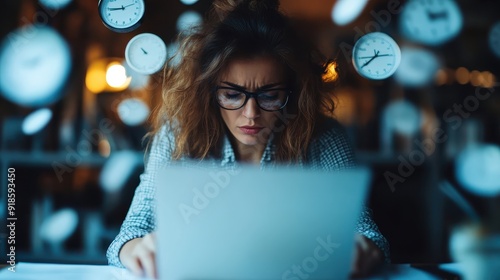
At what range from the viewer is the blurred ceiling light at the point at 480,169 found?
6.02ft

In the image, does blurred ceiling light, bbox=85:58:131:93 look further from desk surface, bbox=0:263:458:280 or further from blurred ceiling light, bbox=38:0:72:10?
desk surface, bbox=0:263:458:280

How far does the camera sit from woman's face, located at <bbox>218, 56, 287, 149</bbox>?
1.24 meters

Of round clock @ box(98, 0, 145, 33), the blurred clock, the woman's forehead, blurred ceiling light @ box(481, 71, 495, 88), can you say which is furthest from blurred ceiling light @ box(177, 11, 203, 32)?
blurred ceiling light @ box(481, 71, 495, 88)

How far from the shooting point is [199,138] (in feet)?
4.28

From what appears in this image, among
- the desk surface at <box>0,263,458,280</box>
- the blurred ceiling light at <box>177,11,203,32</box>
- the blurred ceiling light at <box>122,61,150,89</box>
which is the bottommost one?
the desk surface at <box>0,263,458,280</box>

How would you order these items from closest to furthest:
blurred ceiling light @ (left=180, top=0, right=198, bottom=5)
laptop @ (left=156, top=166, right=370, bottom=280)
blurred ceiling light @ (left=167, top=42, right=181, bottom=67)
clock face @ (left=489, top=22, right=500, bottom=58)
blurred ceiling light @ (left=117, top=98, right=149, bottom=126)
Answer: laptop @ (left=156, top=166, right=370, bottom=280) → blurred ceiling light @ (left=167, top=42, right=181, bottom=67) → blurred ceiling light @ (left=180, top=0, right=198, bottom=5) → blurred ceiling light @ (left=117, top=98, right=149, bottom=126) → clock face @ (left=489, top=22, right=500, bottom=58)

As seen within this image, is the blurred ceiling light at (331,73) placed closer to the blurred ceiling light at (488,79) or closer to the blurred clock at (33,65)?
the blurred ceiling light at (488,79)

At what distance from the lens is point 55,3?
63.2 inches

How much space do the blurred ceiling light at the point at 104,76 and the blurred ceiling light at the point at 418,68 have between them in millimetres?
1066

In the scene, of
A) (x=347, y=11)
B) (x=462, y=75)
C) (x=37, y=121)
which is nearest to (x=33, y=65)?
→ (x=37, y=121)

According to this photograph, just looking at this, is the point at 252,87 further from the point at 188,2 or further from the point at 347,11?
the point at 347,11

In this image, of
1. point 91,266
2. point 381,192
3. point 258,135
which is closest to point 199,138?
point 258,135

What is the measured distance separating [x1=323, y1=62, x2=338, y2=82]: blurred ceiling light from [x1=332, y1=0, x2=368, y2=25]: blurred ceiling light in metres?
0.23

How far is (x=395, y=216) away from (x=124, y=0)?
118 cm
